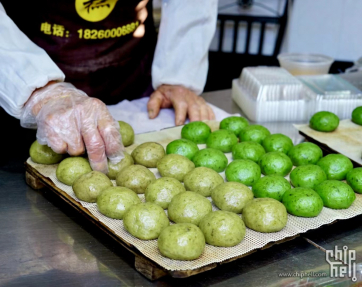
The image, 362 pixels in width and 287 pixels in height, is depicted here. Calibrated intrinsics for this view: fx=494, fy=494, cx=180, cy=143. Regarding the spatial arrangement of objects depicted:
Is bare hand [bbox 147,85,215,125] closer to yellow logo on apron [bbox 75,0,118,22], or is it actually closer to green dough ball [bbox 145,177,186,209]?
yellow logo on apron [bbox 75,0,118,22]

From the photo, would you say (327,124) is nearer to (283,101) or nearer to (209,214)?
(283,101)

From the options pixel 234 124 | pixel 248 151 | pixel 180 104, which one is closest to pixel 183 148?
pixel 248 151

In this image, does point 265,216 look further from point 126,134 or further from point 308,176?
point 126,134

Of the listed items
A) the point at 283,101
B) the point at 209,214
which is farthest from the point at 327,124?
the point at 209,214

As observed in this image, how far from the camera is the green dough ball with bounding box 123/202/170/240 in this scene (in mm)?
1558

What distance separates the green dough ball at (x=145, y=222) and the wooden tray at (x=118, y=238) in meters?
0.05

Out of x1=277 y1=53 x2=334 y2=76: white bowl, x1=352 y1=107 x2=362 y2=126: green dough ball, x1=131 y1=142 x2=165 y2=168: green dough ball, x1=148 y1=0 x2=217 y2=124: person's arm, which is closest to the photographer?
x1=131 y1=142 x2=165 y2=168: green dough ball

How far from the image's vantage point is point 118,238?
1.57m

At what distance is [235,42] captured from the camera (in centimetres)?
495

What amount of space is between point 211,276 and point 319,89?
157 centimetres

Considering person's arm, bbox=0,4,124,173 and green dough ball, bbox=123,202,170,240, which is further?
person's arm, bbox=0,4,124,173

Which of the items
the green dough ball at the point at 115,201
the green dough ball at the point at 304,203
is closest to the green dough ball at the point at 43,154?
the green dough ball at the point at 115,201

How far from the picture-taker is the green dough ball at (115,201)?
1667 mm

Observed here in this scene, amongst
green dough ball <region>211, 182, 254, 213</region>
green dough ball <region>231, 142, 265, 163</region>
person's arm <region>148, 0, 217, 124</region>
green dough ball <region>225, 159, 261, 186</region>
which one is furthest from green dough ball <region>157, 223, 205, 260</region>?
person's arm <region>148, 0, 217, 124</region>
